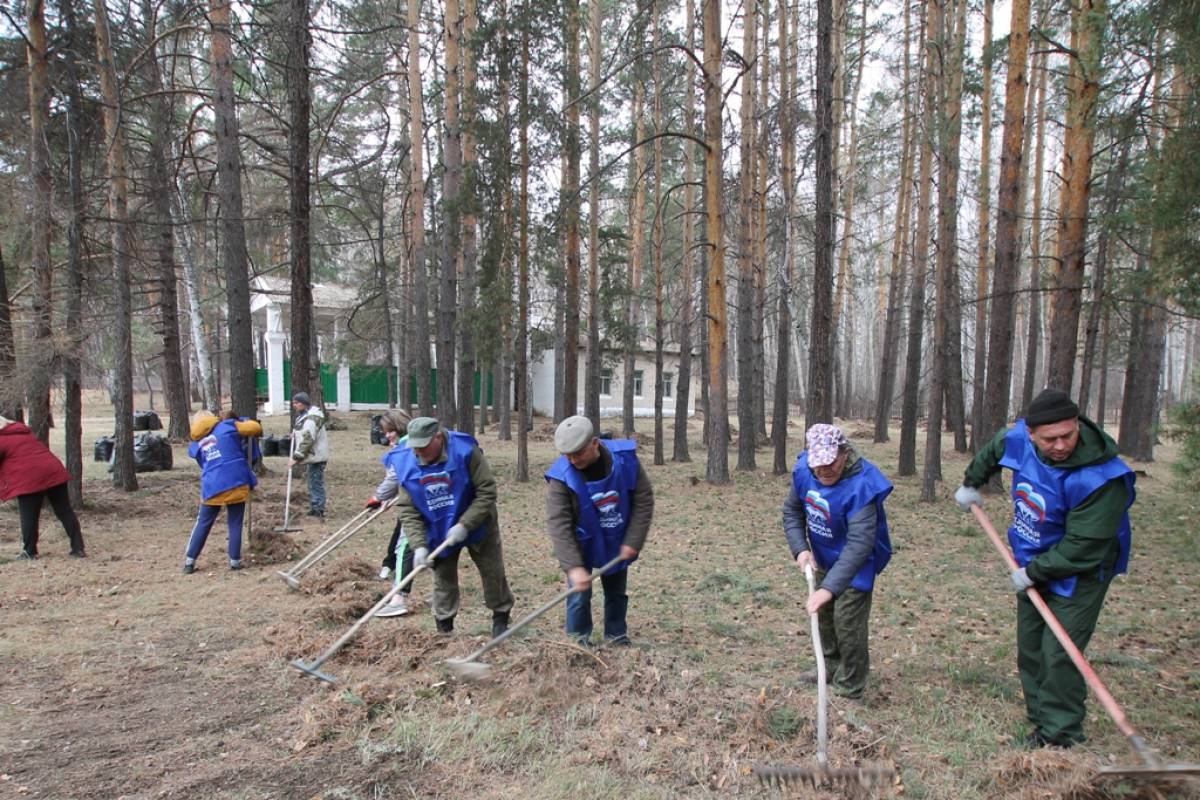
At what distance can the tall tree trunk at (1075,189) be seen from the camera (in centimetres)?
824

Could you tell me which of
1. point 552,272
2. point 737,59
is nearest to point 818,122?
point 737,59

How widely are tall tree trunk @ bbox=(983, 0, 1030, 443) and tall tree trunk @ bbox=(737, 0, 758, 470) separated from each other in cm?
462

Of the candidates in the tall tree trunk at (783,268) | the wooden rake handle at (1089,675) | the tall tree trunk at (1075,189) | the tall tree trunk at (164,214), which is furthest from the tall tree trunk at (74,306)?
the tall tree trunk at (1075,189)

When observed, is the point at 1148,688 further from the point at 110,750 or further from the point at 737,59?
the point at 737,59

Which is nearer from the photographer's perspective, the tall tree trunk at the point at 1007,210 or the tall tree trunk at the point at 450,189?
the tall tree trunk at the point at 1007,210

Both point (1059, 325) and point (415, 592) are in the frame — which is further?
point (1059, 325)

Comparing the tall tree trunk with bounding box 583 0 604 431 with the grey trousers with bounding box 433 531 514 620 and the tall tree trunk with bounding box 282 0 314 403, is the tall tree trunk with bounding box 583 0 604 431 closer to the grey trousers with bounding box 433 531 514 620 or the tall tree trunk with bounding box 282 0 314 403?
the tall tree trunk with bounding box 282 0 314 403

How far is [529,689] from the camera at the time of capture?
4035mm

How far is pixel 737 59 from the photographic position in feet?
40.4

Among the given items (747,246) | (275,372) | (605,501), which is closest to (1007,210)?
(747,246)

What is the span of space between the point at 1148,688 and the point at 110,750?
6080mm

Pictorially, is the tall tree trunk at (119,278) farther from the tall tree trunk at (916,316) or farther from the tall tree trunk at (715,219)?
the tall tree trunk at (916,316)

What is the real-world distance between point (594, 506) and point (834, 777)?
198 centimetres

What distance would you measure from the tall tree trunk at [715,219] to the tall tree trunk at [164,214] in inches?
330
